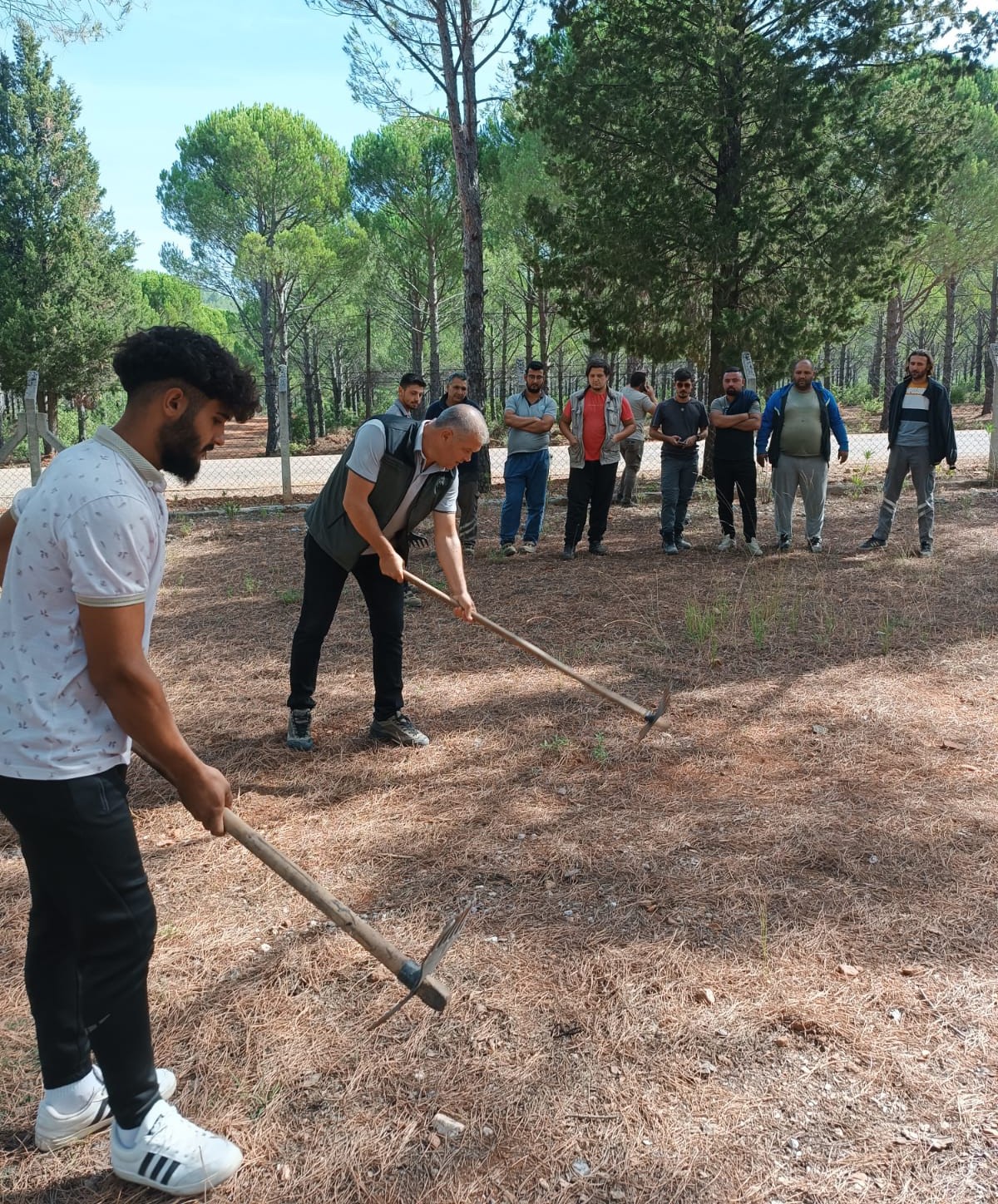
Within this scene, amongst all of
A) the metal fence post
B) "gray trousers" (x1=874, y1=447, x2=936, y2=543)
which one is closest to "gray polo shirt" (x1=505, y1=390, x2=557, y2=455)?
"gray trousers" (x1=874, y1=447, x2=936, y2=543)

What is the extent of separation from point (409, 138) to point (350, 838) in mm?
26983

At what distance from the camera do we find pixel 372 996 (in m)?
2.60

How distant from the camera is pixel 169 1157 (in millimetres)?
1914

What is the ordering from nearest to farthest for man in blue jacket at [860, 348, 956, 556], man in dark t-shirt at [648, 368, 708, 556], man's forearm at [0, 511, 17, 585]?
Answer: man's forearm at [0, 511, 17, 585]
man in blue jacket at [860, 348, 956, 556]
man in dark t-shirt at [648, 368, 708, 556]

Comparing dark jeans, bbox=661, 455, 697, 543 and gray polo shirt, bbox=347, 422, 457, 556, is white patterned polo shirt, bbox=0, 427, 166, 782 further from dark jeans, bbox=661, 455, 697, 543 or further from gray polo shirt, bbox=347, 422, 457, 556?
dark jeans, bbox=661, 455, 697, 543

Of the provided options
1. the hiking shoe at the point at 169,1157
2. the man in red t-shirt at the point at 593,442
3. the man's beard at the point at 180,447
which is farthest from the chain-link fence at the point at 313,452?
the man in red t-shirt at the point at 593,442

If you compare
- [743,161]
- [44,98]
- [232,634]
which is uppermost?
[44,98]

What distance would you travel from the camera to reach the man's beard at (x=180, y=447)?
181cm

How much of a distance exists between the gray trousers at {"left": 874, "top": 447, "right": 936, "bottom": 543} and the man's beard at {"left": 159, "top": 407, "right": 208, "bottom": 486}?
7397mm

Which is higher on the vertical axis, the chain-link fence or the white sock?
the chain-link fence

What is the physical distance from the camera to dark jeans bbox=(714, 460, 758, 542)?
8.30 meters

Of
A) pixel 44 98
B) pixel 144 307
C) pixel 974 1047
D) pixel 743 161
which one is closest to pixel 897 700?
pixel 974 1047

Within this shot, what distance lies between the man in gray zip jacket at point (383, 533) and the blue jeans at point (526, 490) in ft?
14.3

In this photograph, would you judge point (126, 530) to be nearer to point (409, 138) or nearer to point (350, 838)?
point (350, 838)
